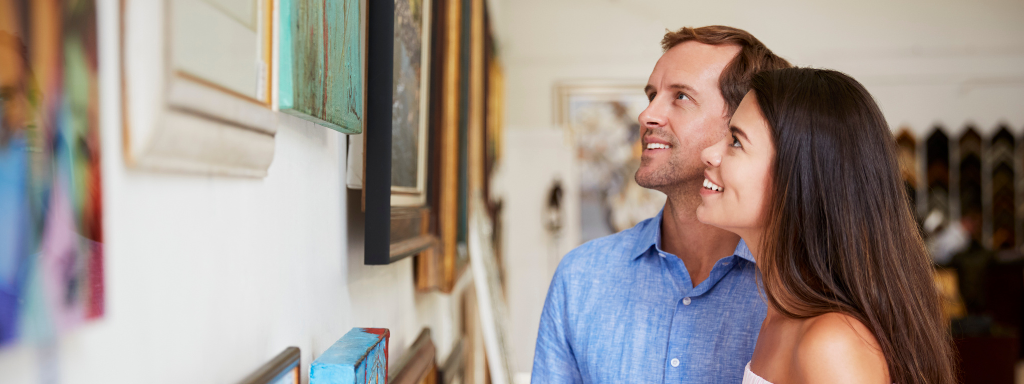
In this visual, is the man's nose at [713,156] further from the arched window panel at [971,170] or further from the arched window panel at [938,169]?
the arched window panel at [971,170]

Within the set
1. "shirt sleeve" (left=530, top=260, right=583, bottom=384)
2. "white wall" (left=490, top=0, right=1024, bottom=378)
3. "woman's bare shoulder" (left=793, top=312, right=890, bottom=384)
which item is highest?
"white wall" (left=490, top=0, right=1024, bottom=378)

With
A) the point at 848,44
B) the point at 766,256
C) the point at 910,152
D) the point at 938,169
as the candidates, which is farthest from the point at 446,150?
the point at 938,169

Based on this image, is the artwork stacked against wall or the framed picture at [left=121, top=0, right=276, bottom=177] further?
the artwork stacked against wall

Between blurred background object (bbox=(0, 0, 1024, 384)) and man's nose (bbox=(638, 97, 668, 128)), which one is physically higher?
man's nose (bbox=(638, 97, 668, 128))

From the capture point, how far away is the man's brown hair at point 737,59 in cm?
155

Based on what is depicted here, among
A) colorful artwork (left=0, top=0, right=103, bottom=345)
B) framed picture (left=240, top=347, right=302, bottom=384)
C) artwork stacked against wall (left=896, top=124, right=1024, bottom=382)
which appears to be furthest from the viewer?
artwork stacked against wall (left=896, top=124, right=1024, bottom=382)

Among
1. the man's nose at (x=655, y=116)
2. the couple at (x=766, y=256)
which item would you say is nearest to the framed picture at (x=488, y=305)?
the couple at (x=766, y=256)

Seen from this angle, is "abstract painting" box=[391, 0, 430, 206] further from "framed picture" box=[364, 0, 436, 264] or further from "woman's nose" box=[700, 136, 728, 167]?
"woman's nose" box=[700, 136, 728, 167]

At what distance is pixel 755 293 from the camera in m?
1.45

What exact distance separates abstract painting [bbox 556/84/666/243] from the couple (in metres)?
5.07

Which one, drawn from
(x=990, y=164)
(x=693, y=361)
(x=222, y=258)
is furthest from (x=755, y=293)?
(x=990, y=164)

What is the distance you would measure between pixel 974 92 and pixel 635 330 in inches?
281

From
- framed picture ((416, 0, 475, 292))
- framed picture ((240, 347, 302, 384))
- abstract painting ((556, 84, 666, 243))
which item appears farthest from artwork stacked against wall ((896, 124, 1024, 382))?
framed picture ((240, 347, 302, 384))

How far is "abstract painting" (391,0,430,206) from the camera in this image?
114 cm
